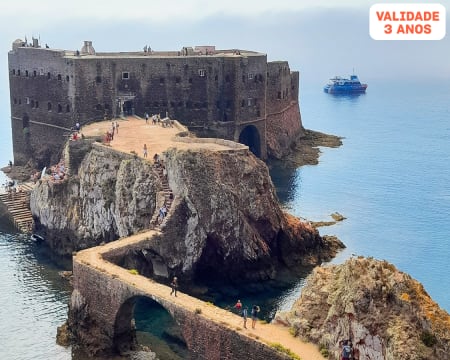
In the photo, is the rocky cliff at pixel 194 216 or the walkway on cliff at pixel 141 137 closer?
the rocky cliff at pixel 194 216

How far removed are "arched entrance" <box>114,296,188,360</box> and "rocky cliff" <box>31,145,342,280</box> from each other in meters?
5.32

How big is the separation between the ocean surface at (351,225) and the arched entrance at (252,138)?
138 inches

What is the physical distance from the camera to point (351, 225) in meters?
73.6

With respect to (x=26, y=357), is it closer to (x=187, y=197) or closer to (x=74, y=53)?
(x=187, y=197)

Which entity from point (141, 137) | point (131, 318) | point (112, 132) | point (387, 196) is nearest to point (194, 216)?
point (131, 318)

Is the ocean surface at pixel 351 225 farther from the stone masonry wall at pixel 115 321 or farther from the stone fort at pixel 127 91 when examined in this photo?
the stone fort at pixel 127 91

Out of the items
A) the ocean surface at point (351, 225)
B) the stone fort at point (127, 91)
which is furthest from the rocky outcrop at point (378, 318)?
the stone fort at point (127, 91)

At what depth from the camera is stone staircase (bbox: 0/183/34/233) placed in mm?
72188

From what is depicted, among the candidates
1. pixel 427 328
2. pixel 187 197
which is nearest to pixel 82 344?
pixel 187 197

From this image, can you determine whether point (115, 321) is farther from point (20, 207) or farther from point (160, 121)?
point (160, 121)

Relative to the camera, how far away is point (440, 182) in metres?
98.3

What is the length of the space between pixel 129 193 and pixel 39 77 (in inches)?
1391

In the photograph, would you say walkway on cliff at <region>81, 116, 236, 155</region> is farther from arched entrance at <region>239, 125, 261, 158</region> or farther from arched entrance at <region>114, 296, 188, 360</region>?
arched entrance at <region>239, 125, 261, 158</region>

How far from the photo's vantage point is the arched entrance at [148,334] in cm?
4519
